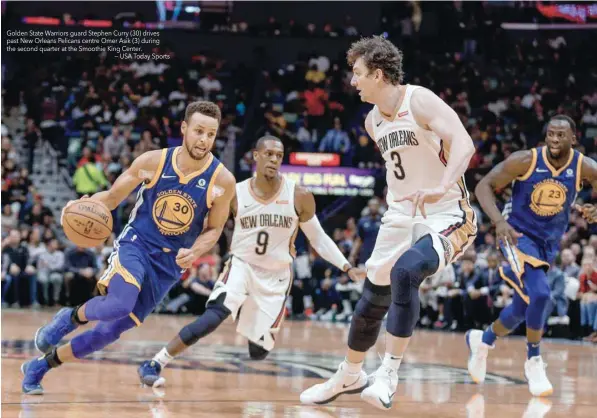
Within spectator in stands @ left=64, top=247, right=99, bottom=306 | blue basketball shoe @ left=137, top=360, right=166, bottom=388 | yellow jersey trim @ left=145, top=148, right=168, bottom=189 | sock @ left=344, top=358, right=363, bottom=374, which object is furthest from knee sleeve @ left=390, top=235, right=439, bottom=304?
spectator in stands @ left=64, top=247, right=99, bottom=306

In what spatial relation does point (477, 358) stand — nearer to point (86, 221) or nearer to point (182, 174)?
point (182, 174)

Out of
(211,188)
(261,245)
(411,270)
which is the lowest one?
(411,270)

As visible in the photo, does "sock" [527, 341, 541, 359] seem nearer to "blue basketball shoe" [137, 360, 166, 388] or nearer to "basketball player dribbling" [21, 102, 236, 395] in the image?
"basketball player dribbling" [21, 102, 236, 395]

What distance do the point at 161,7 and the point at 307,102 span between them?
13.0 feet

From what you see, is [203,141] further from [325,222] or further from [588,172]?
[325,222]

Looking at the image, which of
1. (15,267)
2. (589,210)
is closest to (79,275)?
(15,267)

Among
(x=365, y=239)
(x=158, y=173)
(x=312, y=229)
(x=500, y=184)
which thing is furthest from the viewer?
(x=365, y=239)

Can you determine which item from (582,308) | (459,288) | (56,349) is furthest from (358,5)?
(56,349)

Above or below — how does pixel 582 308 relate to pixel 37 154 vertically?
below

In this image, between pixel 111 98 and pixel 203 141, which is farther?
pixel 111 98

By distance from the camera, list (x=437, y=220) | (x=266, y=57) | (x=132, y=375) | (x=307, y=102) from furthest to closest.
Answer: (x=266, y=57), (x=307, y=102), (x=132, y=375), (x=437, y=220)

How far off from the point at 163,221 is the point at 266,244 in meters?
1.73

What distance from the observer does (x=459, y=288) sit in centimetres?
1354

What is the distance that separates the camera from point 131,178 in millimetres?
6078
